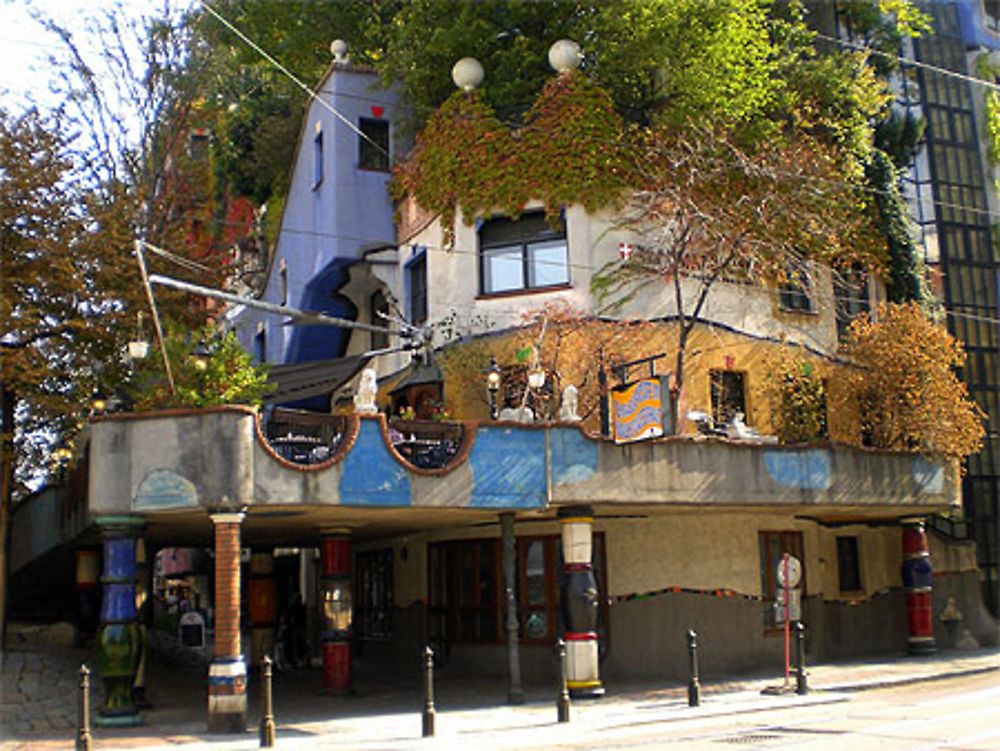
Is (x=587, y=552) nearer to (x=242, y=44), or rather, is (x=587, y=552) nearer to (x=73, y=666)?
(x=73, y=666)

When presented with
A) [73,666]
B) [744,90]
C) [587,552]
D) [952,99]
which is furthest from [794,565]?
[952,99]

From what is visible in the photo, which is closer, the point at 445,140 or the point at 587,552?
the point at 587,552

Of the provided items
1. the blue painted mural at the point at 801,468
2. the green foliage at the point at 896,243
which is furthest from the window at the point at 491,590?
the green foliage at the point at 896,243

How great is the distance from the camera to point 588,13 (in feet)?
83.1

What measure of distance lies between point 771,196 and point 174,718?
15.6m

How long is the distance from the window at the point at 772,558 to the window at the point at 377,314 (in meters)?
10.9

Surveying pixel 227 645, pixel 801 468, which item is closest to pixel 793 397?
pixel 801 468

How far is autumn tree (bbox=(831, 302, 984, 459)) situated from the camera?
949 inches

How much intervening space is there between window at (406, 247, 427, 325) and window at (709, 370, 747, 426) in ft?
23.1

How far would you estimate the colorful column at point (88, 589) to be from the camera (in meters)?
25.1

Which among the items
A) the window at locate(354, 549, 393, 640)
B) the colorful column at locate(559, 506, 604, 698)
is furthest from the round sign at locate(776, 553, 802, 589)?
the window at locate(354, 549, 393, 640)

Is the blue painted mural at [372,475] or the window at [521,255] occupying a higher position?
the window at [521,255]

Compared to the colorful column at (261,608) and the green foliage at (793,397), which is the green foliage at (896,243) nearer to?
the green foliage at (793,397)

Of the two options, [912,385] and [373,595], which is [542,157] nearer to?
[912,385]
